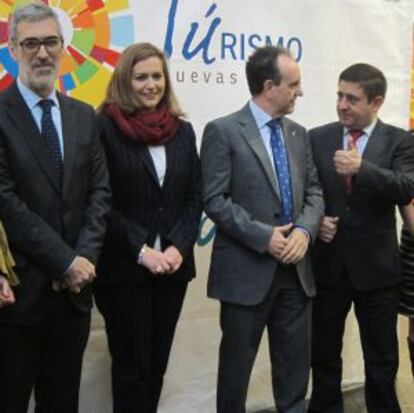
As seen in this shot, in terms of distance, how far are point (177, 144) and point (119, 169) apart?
25 centimetres

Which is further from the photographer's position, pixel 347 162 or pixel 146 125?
pixel 347 162

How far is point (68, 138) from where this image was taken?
244 centimetres

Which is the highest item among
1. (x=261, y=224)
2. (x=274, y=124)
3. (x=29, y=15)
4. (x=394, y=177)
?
(x=29, y=15)

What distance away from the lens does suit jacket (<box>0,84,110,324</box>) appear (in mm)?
2311

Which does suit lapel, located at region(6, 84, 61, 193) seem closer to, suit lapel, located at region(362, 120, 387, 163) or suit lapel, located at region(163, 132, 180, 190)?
suit lapel, located at region(163, 132, 180, 190)

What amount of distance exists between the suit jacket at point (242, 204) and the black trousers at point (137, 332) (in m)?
A: 0.21

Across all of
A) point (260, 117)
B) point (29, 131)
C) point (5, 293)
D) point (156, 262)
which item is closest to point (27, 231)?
point (5, 293)

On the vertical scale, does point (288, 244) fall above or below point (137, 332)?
above

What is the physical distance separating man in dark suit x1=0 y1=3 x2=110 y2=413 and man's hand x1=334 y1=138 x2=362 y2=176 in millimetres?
994

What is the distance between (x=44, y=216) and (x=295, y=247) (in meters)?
0.94

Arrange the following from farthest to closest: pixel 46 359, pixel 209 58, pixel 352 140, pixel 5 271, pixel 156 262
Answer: pixel 209 58 → pixel 352 140 → pixel 156 262 → pixel 46 359 → pixel 5 271

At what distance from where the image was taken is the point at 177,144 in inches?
110

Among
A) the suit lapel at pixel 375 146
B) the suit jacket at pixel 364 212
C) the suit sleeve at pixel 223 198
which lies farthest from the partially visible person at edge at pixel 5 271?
the suit lapel at pixel 375 146

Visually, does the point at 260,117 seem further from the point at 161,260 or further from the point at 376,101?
the point at 161,260
